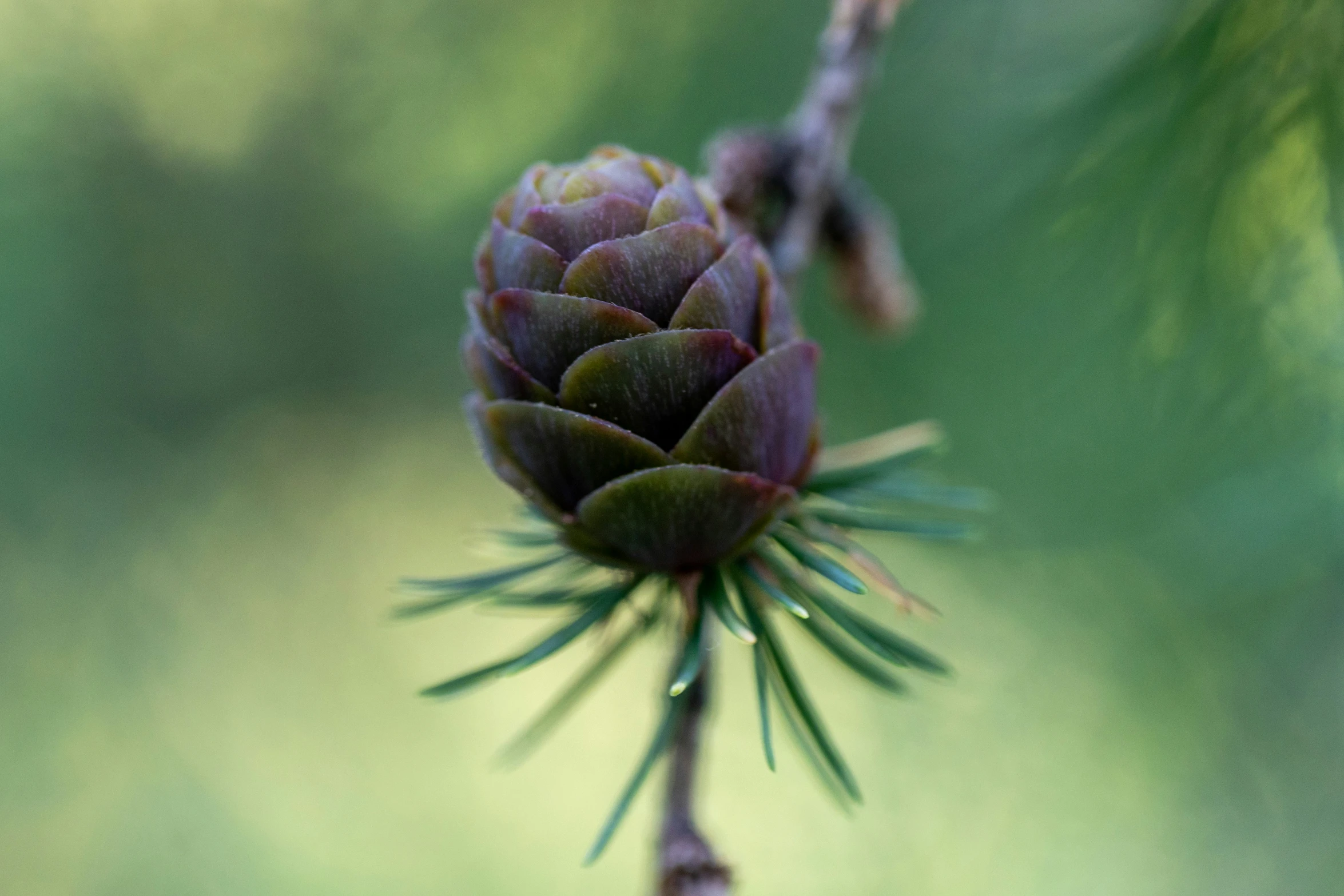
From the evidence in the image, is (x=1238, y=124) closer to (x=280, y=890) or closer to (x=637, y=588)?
(x=637, y=588)

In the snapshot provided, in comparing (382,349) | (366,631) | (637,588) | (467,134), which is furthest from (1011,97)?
(366,631)

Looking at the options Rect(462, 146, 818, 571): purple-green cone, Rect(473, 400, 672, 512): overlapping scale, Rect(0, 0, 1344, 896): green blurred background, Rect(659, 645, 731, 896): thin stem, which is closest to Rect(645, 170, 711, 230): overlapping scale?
Rect(462, 146, 818, 571): purple-green cone

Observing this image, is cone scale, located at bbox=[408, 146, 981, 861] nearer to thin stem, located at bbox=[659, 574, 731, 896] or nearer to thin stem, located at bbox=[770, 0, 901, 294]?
thin stem, located at bbox=[659, 574, 731, 896]

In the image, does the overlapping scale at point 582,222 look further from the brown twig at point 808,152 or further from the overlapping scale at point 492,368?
the brown twig at point 808,152

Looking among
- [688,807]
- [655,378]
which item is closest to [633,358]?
[655,378]

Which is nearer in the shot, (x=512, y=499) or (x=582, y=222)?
(x=582, y=222)

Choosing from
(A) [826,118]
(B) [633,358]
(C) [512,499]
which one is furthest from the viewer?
(C) [512,499]

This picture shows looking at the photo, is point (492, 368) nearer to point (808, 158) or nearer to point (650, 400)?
point (650, 400)

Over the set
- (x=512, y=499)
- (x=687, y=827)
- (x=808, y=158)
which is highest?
(x=512, y=499)
